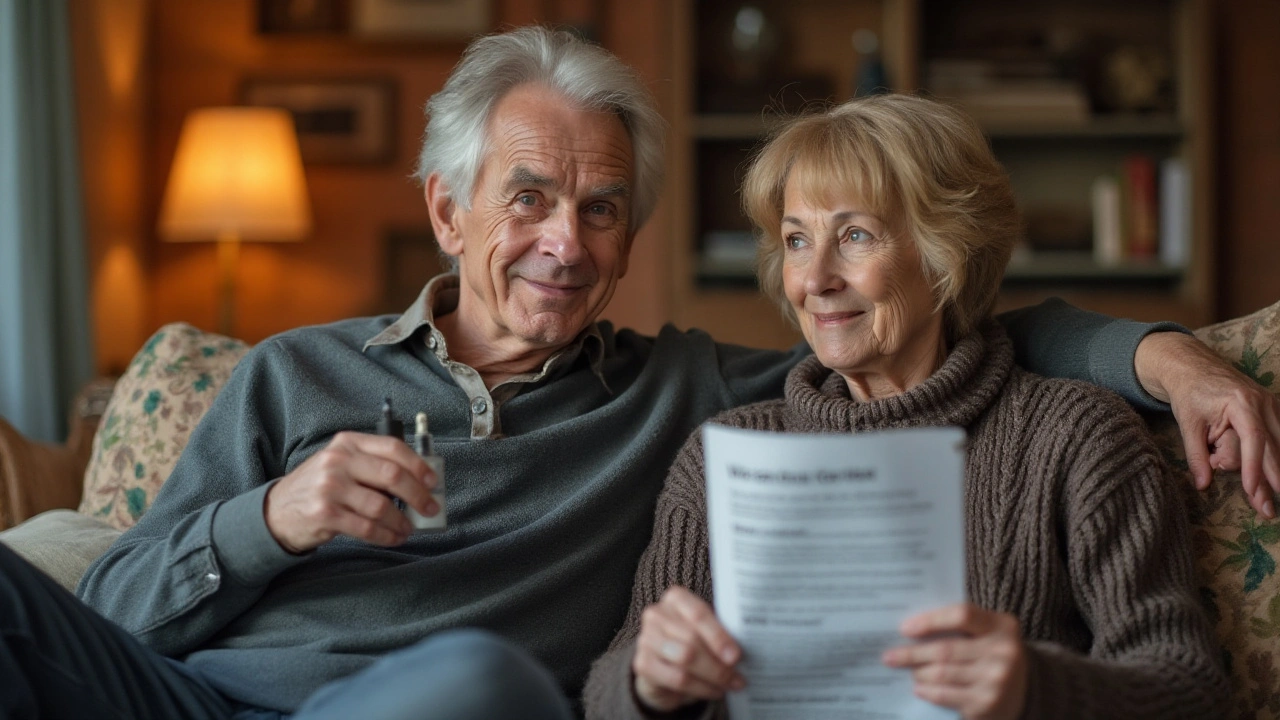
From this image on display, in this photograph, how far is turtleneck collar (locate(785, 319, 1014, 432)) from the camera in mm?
1473

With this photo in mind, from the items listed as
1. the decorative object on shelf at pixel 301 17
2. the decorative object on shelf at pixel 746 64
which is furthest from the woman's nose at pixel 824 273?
the decorative object on shelf at pixel 301 17

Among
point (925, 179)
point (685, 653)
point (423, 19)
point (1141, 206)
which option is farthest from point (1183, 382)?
point (423, 19)

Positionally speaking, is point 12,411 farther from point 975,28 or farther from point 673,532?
point 975,28

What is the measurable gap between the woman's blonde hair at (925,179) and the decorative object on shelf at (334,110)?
2.81 meters

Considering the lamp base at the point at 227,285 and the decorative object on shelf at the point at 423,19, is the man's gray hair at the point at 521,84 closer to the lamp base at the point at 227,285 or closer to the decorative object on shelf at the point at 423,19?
the lamp base at the point at 227,285

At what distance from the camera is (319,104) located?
4.16 meters

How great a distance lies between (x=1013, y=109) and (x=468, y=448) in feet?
9.40

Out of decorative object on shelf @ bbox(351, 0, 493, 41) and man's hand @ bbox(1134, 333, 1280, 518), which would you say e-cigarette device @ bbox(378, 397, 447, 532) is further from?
decorative object on shelf @ bbox(351, 0, 493, 41)

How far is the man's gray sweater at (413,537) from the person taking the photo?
58.2 inches

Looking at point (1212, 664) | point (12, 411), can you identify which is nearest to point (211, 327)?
point (12, 411)

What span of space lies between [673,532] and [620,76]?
0.69m

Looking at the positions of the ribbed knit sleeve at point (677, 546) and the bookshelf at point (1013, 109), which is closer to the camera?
the ribbed knit sleeve at point (677, 546)

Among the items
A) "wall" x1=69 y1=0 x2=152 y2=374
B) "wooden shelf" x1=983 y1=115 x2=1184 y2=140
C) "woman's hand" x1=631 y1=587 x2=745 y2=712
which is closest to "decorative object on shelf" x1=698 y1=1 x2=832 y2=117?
"wooden shelf" x1=983 y1=115 x2=1184 y2=140

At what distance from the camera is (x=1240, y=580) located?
1.48 meters
